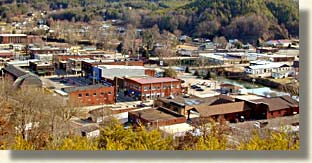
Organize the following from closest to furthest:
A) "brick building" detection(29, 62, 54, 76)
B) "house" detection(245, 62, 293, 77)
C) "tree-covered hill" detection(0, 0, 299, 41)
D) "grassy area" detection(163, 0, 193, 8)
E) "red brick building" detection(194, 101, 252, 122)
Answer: "red brick building" detection(194, 101, 252, 122) → "brick building" detection(29, 62, 54, 76) → "house" detection(245, 62, 293, 77) → "tree-covered hill" detection(0, 0, 299, 41) → "grassy area" detection(163, 0, 193, 8)

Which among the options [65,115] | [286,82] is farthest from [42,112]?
[286,82]

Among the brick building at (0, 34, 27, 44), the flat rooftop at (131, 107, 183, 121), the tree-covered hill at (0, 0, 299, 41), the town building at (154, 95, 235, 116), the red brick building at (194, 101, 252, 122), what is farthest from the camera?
the tree-covered hill at (0, 0, 299, 41)

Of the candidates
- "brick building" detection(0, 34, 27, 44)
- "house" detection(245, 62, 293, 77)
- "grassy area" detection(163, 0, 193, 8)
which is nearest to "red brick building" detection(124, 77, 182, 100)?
"house" detection(245, 62, 293, 77)

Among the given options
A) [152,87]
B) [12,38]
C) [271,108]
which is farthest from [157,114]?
[12,38]

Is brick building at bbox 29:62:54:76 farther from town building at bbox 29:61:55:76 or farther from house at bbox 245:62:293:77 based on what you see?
house at bbox 245:62:293:77

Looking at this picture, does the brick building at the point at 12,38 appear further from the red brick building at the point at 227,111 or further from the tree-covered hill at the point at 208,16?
the red brick building at the point at 227,111

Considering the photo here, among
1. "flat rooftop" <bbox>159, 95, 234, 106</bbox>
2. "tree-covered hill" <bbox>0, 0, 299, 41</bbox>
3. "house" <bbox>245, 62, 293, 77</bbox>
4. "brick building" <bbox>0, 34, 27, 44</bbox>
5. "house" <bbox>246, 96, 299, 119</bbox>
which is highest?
"tree-covered hill" <bbox>0, 0, 299, 41</bbox>

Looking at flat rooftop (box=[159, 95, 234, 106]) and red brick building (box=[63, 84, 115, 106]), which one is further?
red brick building (box=[63, 84, 115, 106])
